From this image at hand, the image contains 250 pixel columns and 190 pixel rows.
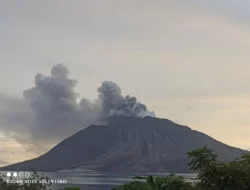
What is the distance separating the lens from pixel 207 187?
63.2ft

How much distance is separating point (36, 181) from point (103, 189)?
4872 inches

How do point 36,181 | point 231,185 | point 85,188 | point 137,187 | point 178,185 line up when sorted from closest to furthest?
point 231,185 → point 178,185 → point 137,187 → point 36,181 → point 85,188

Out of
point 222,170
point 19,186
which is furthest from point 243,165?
point 19,186

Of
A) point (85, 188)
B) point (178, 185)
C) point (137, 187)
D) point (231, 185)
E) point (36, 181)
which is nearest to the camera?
point (231, 185)

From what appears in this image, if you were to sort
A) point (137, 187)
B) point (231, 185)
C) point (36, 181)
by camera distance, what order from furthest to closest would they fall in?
point (36, 181) → point (137, 187) → point (231, 185)

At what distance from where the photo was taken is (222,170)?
63.3 ft

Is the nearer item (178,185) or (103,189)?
(178,185)

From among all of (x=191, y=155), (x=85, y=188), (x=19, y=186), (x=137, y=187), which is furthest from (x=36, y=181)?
(x=85, y=188)

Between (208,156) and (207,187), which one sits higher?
(208,156)

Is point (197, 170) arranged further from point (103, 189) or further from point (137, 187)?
point (103, 189)

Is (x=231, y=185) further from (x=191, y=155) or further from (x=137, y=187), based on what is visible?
(x=137, y=187)

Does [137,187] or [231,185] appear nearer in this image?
[231,185]

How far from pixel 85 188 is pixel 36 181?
12065 centimetres

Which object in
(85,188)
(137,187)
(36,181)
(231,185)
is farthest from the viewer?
(85,188)
